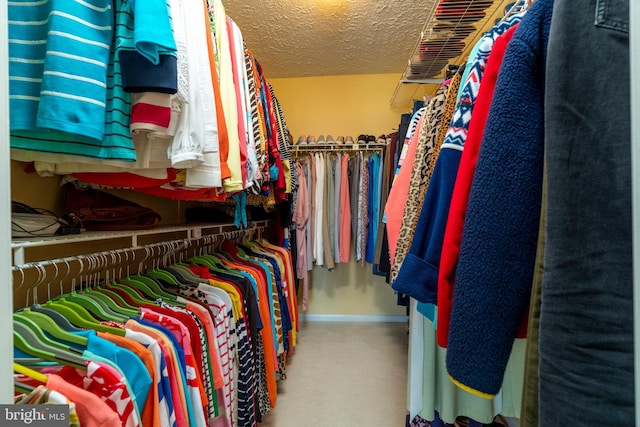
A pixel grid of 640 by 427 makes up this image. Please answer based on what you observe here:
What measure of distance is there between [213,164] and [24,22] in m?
0.46

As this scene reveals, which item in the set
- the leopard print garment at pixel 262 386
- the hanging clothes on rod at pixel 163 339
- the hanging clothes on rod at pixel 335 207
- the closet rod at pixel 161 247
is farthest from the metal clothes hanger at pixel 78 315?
the hanging clothes on rod at pixel 335 207

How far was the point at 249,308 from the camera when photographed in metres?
1.33

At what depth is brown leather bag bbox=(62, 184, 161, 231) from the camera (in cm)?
114

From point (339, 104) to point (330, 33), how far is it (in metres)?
0.79

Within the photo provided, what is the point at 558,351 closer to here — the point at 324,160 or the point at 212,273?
the point at 212,273

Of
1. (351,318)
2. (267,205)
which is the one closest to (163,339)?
(267,205)

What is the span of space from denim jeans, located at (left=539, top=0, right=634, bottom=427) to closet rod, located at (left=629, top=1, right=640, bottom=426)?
0.02 meters

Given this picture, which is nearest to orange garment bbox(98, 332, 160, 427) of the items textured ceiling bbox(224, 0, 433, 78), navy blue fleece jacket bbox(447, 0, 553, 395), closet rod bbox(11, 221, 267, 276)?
closet rod bbox(11, 221, 267, 276)

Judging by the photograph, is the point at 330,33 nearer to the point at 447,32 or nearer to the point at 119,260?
the point at 447,32

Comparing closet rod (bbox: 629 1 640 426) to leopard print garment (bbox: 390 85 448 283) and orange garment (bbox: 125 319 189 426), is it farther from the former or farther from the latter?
orange garment (bbox: 125 319 189 426)

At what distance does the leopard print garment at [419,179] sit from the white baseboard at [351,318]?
2.34m

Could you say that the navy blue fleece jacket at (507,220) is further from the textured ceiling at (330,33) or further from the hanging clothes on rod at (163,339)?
the textured ceiling at (330,33)

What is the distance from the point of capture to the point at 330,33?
2.30m

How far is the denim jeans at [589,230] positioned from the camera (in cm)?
32
